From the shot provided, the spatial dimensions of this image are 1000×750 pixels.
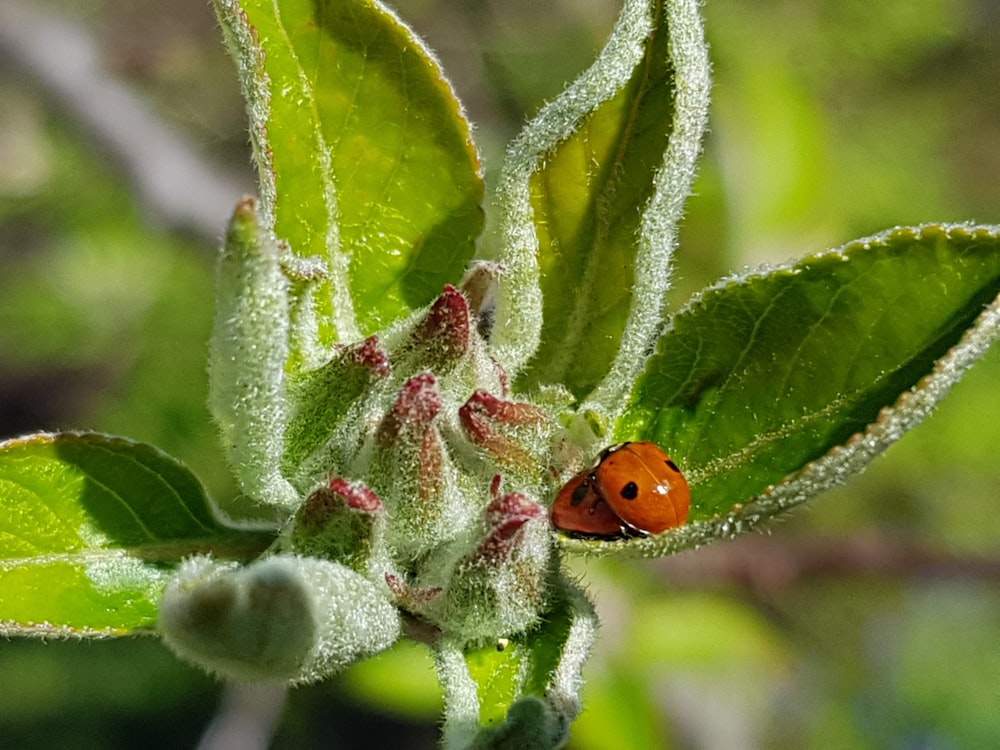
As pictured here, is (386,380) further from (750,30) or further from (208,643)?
(750,30)

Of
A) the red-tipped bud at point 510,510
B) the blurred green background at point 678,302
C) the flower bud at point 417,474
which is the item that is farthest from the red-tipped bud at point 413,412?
→ the blurred green background at point 678,302

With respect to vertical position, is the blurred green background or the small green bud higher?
the blurred green background

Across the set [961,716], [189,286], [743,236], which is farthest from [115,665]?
[961,716]

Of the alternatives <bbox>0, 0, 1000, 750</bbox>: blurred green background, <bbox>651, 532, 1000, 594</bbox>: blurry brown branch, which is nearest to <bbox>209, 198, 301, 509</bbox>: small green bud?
<bbox>0, 0, 1000, 750</bbox>: blurred green background

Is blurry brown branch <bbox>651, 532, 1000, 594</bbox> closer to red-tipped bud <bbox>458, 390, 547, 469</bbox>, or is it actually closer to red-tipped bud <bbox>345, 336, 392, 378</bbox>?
red-tipped bud <bbox>458, 390, 547, 469</bbox>

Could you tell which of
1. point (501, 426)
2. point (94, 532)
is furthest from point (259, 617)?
point (94, 532)
